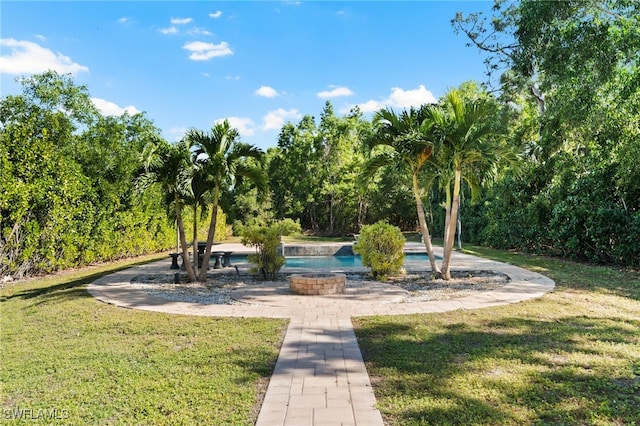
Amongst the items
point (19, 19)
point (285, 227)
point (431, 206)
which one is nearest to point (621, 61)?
point (19, 19)

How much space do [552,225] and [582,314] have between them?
8.22 m

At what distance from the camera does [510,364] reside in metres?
4.06

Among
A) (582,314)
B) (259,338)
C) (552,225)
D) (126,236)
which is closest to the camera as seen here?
(259,338)

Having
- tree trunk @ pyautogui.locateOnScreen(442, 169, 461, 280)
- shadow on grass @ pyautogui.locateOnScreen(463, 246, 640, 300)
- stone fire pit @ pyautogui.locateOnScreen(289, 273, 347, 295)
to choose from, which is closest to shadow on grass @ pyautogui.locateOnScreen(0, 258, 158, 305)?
stone fire pit @ pyautogui.locateOnScreen(289, 273, 347, 295)

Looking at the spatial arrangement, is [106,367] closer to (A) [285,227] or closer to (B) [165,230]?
(B) [165,230]

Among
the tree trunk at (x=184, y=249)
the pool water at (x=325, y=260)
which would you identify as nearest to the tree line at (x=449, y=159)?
the tree trunk at (x=184, y=249)

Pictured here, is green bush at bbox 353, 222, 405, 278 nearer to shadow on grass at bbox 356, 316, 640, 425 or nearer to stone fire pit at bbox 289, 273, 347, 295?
stone fire pit at bbox 289, 273, 347, 295

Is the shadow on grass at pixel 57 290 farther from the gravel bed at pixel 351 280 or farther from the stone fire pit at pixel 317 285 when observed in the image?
the stone fire pit at pixel 317 285

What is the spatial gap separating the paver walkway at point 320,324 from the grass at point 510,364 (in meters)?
0.24

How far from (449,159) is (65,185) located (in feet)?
32.2

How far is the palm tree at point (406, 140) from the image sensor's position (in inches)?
337

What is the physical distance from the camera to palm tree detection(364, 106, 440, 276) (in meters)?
8.57

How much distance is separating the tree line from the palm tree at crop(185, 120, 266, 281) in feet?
0.10

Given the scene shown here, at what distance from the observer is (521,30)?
31.9ft
